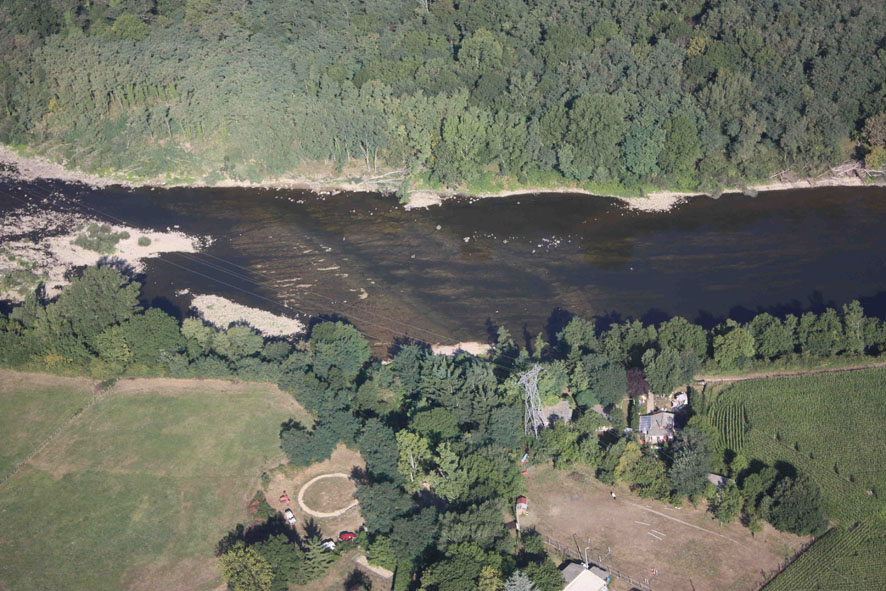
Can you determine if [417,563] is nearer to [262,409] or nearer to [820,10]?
[262,409]

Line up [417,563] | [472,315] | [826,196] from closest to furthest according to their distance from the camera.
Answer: [417,563] < [472,315] < [826,196]

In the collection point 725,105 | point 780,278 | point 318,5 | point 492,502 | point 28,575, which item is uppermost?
point 318,5

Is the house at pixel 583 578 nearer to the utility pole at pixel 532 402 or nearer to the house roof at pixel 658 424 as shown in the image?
the utility pole at pixel 532 402

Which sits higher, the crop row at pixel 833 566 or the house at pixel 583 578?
the crop row at pixel 833 566

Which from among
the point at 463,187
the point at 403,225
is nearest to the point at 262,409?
the point at 403,225

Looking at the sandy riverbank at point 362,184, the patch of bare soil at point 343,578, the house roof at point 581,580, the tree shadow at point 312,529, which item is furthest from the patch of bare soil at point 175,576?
the sandy riverbank at point 362,184
